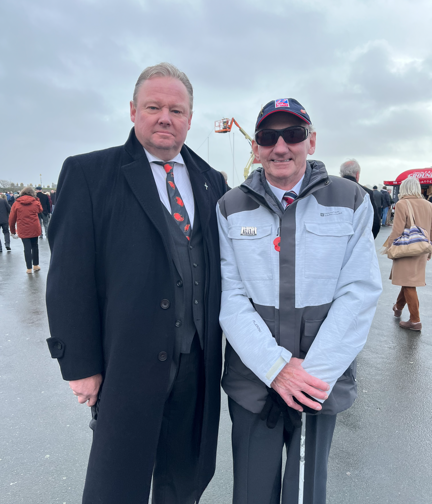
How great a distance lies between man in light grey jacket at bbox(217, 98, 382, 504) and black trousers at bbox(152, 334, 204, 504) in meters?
0.21

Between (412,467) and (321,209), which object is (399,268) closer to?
(412,467)

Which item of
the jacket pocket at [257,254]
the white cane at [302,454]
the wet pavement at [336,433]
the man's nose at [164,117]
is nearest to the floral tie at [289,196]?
the jacket pocket at [257,254]

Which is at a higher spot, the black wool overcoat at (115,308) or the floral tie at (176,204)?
the floral tie at (176,204)

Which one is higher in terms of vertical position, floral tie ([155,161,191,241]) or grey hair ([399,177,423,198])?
grey hair ([399,177,423,198])

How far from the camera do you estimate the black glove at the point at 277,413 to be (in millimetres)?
1587

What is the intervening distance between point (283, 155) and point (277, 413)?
115cm

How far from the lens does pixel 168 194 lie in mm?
1798

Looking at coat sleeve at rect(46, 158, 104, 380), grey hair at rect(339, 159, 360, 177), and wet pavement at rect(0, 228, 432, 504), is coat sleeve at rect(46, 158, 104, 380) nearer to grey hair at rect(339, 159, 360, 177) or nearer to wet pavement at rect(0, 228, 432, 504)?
wet pavement at rect(0, 228, 432, 504)

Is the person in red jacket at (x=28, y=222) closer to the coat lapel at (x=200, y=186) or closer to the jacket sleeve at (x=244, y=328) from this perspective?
the coat lapel at (x=200, y=186)

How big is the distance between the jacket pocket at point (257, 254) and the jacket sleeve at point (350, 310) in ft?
1.06

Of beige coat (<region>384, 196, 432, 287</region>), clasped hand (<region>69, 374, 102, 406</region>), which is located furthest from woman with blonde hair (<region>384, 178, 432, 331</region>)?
clasped hand (<region>69, 374, 102, 406</region>)

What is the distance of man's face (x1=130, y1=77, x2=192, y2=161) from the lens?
1.71 metres

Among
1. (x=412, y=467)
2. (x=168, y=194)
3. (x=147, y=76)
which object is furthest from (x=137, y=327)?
(x=412, y=467)

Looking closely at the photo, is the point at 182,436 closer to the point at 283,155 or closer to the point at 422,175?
the point at 283,155
